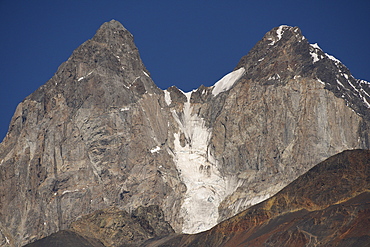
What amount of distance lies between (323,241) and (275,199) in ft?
79.7

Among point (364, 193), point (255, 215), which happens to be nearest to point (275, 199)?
point (255, 215)

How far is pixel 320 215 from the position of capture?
182 meters

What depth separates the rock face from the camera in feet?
579

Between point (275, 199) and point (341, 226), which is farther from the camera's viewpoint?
point (275, 199)

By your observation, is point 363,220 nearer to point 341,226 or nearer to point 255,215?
point 341,226

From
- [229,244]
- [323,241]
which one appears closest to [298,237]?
[323,241]

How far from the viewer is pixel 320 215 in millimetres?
182500

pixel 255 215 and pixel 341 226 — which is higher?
pixel 255 215

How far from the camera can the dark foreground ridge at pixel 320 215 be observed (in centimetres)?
17638

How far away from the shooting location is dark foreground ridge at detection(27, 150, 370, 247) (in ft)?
579

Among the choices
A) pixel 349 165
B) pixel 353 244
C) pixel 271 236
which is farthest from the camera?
pixel 349 165

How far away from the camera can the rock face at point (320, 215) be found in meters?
176

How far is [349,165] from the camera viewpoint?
197875mm

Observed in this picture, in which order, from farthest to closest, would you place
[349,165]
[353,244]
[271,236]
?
[349,165]
[271,236]
[353,244]
